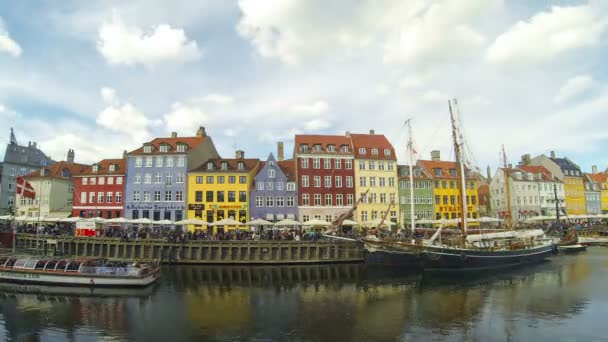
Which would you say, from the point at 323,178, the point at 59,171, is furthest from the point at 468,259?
the point at 59,171

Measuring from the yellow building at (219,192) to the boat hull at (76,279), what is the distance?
2501 cm

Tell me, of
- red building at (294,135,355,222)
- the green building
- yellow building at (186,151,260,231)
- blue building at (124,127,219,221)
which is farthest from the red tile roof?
the green building

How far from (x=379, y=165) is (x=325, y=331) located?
4397cm

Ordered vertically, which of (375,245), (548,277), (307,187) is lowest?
(548,277)

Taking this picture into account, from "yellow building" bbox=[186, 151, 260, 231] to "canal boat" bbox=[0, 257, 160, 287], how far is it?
80.0 ft

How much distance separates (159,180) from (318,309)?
41727 mm

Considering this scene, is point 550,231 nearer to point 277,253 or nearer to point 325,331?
point 277,253

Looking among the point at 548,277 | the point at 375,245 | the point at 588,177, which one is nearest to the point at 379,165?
the point at 375,245

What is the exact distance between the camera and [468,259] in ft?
123

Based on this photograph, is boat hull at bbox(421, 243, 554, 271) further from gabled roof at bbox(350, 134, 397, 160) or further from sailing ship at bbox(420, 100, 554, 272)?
gabled roof at bbox(350, 134, 397, 160)

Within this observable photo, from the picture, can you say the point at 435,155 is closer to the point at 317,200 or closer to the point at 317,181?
the point at 317,181

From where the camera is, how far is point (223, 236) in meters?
42.7

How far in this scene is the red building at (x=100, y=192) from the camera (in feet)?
190

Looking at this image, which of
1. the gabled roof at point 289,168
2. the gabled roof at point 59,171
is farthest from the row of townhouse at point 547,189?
the gabled roof at point 59,171
